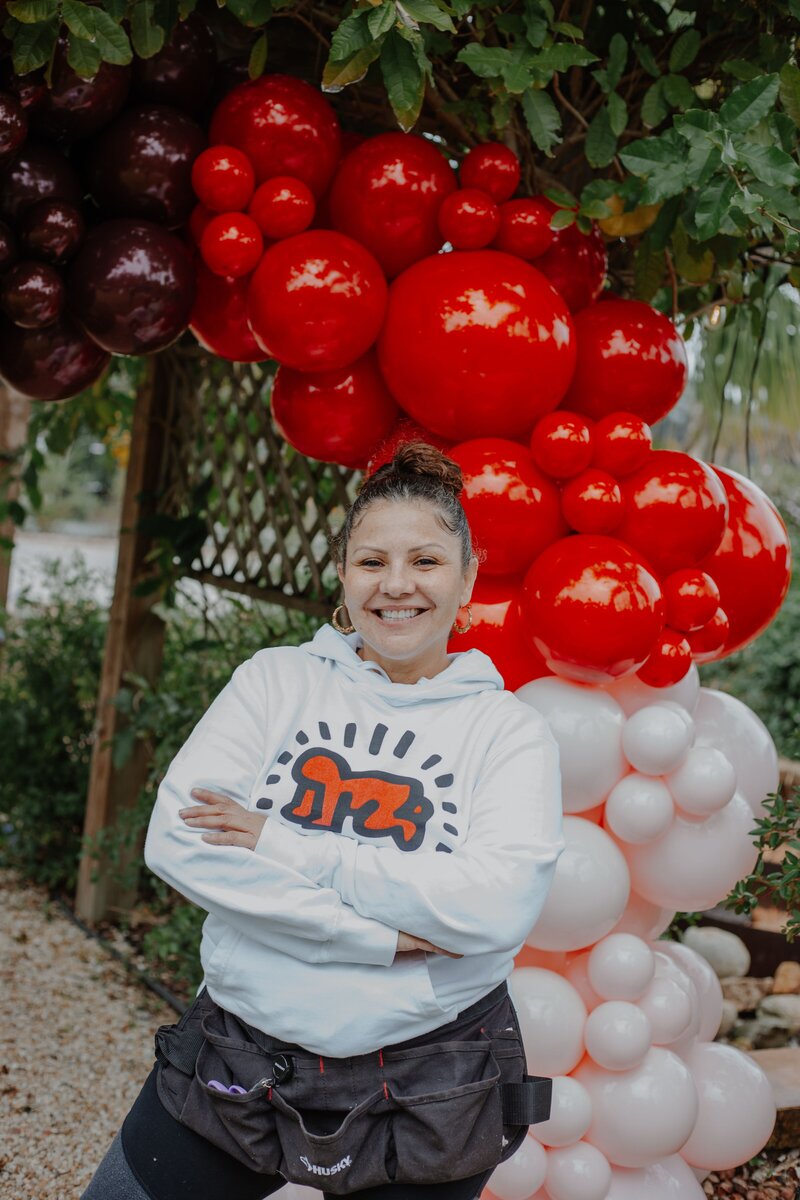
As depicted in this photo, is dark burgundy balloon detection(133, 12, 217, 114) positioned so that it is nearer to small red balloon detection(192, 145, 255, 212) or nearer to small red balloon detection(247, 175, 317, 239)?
small red balloon detection(192, 145, 255, 212)

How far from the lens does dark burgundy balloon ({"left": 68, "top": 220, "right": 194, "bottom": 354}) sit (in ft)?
6.44

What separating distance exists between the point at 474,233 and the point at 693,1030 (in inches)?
57.1

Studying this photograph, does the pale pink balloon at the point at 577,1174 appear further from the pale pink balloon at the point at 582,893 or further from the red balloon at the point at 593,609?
the red balloon at the point at 593,609

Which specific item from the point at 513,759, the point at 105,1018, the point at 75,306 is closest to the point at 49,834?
the point at 105,1018

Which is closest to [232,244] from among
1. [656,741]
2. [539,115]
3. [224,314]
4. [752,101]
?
[224,314]

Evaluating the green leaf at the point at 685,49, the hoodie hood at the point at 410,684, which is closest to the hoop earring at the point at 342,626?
the hoodie hood at the point at 410,684

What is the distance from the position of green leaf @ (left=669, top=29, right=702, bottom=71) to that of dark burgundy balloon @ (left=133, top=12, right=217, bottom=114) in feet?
2.87

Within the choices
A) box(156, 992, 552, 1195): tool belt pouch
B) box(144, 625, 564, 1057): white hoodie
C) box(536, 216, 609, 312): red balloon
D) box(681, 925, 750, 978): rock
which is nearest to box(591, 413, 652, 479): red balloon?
box(536, 216, 609, 312): red balloon

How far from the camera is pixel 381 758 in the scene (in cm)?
141

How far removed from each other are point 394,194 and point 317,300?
26 cm

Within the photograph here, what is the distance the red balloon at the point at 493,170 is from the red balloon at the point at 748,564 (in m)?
0.66

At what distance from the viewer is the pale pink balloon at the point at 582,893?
1701 millimetres

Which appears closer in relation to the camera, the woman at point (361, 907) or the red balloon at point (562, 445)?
the woman at point (361, 907)

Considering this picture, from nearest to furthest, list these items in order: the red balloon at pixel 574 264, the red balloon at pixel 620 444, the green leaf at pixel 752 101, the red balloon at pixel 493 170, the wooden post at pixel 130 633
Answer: the green leaf at pixel 752 101
the red balloon at pixel 620 444
the red balloon at pixel 493 170
the red balloon at pixel 574 264
the wooden post at pixel 130 633
